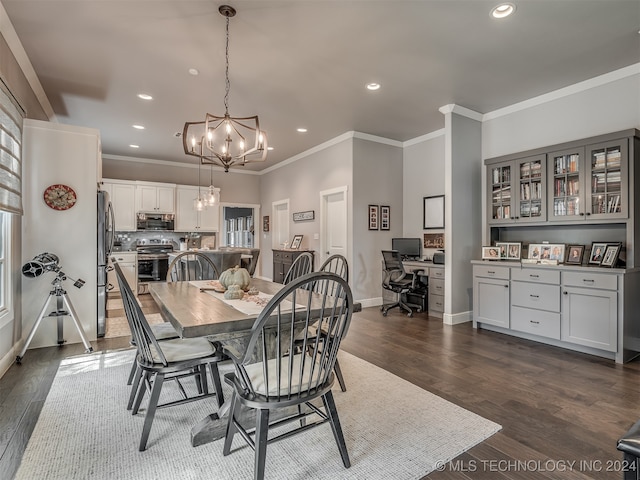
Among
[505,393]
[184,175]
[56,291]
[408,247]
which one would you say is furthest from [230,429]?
[184,175]

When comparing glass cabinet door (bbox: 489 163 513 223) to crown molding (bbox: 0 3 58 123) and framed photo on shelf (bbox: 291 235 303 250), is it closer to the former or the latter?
framed photo on shelf (bbox: 291 235 303 250)

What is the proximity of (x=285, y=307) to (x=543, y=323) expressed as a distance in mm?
3127

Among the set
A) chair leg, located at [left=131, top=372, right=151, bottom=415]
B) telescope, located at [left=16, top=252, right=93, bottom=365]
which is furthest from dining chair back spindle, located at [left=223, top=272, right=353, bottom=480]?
telescope, located at [left=16, top=252, right=93, bottom=365]

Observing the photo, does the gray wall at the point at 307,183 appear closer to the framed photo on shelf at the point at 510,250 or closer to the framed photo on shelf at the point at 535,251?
the framed photo on shelf at the point at 510,250

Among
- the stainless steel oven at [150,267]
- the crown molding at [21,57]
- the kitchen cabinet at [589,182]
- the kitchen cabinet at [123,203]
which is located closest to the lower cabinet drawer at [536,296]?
the kitchen cabinet at [589,182]

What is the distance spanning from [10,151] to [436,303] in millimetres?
5025

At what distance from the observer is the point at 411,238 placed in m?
5.90

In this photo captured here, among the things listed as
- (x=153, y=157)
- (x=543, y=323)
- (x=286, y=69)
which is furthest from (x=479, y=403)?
(x=153, y=157)

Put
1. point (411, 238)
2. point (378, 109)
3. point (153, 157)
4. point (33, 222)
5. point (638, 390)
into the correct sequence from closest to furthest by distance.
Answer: point (638, 390) → point (33, 222) → point (378, 109) → point (411, 238) → point (153, 157)

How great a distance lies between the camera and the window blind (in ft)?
8.47

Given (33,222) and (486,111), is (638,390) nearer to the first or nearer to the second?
(486,111)

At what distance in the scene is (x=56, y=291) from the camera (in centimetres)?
336

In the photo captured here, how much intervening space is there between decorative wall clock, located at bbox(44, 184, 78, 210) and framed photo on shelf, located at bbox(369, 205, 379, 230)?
4026mm

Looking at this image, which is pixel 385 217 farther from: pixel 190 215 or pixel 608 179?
pixel 190 215
